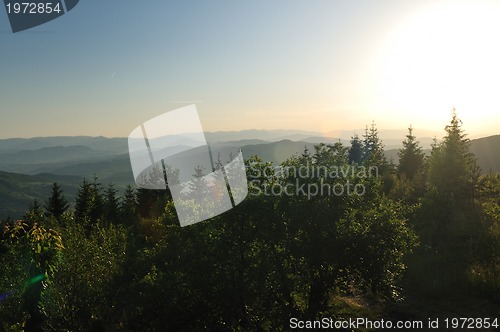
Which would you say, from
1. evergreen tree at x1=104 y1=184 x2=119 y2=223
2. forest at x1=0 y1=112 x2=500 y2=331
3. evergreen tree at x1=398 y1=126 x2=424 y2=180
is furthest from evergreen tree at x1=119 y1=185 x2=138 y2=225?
evergreen tree at x1=398 y1=126 x2=424 y2=180

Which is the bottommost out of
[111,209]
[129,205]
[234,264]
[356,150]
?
[111,209]

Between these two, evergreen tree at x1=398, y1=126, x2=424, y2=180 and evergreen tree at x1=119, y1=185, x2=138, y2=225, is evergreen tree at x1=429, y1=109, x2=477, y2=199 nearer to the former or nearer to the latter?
evergreen tree at x1=398, y1=126, x2=424, y2=180

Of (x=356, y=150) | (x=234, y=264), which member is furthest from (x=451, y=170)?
(x=356, y=150)

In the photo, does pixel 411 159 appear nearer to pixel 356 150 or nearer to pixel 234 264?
pixel 356 150

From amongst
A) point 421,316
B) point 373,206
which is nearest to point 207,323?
point 373,206

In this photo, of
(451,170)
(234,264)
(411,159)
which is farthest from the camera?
(411,159)

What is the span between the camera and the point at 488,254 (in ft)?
80.1

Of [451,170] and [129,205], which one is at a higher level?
[451,170]

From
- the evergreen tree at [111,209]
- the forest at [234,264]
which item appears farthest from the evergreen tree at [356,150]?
the forest at [234,264]

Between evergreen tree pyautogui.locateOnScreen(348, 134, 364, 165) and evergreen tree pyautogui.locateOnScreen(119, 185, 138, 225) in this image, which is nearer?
evergreen tree pyautogui.locateOnScreen(119, 185, 138, 225)

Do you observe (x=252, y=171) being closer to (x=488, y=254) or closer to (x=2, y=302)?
(x=2, y=302)

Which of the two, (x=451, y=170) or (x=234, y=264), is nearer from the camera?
(x=234, y=264)

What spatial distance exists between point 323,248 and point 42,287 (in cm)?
991

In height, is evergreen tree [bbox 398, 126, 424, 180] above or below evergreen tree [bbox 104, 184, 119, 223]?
above
